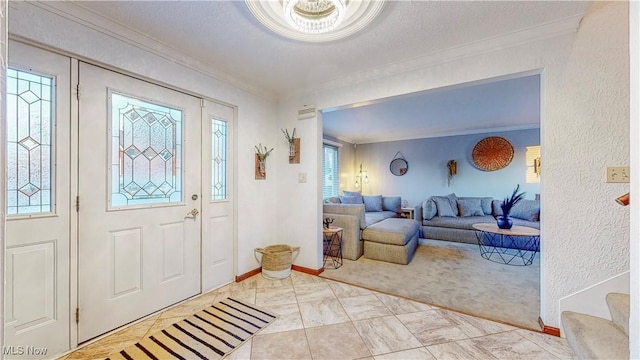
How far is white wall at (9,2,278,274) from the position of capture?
1.56m

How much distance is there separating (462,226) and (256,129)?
158 inches

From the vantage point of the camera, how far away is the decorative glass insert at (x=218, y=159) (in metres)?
2.63

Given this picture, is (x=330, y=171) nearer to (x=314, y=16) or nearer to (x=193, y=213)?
(x=193, y=213)

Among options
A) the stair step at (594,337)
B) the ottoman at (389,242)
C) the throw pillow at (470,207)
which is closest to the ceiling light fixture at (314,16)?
the stair step at (594,337)

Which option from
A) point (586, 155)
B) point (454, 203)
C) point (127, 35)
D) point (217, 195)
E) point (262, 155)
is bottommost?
point (454, 203)

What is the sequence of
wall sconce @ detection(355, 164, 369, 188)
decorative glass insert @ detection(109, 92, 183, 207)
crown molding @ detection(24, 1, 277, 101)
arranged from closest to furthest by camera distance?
crown molding @ detection(24, 1, 277, 101) < decorative glass insert @ detection(109, 92, 183, 207) < wall sconce @ detection(355, 164, 369, 188)

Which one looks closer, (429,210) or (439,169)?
(429,210)

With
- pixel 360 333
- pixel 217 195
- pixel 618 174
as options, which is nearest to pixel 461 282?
pixel 360 333

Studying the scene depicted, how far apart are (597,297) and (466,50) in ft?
6.84

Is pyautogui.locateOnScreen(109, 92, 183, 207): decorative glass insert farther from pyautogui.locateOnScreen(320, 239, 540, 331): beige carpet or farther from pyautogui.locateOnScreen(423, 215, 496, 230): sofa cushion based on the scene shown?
pyautogui.locateOnScreen(423, 215, 496, 230): sofa cushion

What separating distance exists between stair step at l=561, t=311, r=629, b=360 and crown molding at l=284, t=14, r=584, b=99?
2.02 meters

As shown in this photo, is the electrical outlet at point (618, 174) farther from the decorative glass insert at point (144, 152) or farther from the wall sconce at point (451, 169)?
the wall sconce at point (451, 169)

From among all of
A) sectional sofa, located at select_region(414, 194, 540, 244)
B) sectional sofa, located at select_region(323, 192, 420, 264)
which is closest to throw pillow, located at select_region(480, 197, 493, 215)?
sectional sofa, located at select_region(414, 194, 540, 244)

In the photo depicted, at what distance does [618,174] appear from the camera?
167 cm
